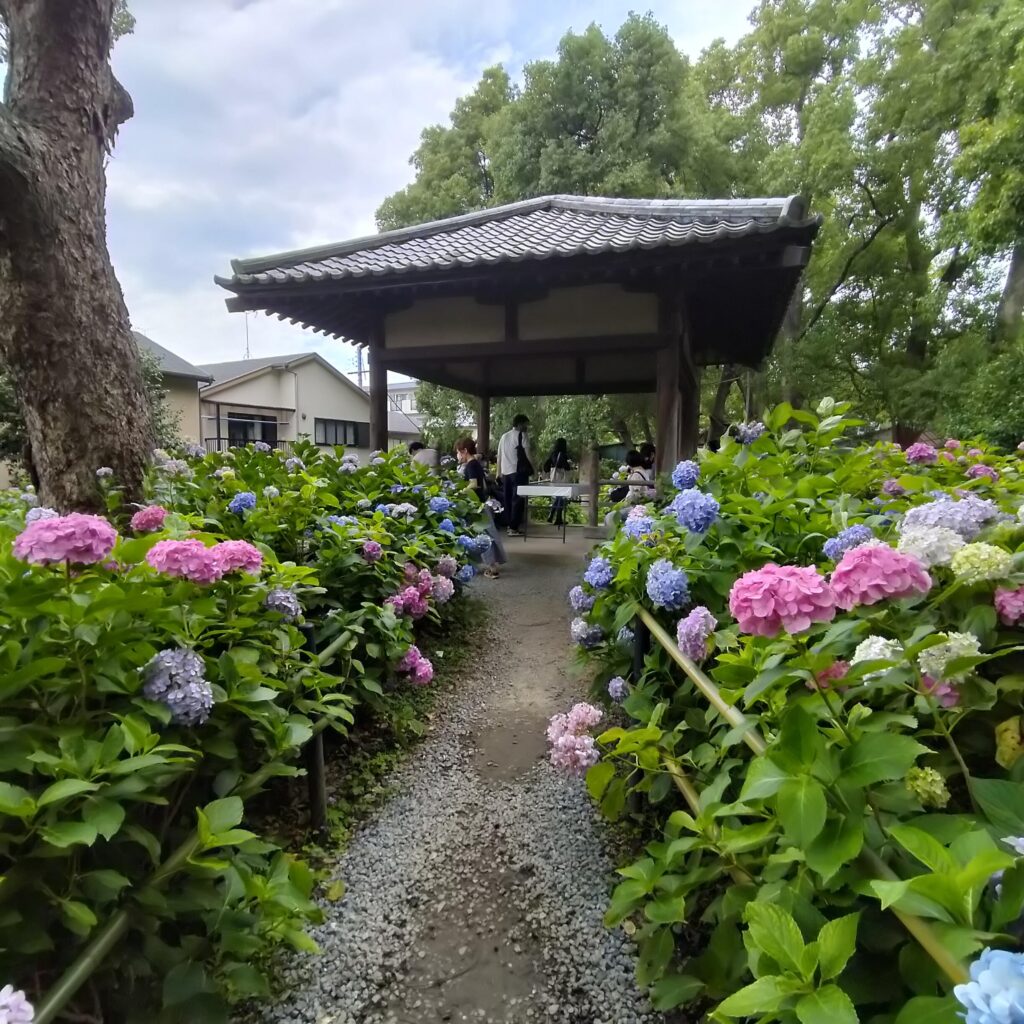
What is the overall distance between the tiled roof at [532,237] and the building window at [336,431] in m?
15.3

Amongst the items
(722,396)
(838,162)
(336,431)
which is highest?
(838,162)

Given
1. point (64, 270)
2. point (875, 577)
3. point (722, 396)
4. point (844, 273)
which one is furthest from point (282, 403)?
point (875, 577)

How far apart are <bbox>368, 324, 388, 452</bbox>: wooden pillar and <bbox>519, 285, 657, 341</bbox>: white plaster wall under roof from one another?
130cm

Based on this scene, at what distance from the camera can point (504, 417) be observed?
40.7 ft

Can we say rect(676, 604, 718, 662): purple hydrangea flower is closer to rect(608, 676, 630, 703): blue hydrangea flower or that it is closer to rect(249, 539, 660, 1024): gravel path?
rect(608, 676, 630, 703): blue hydrangea flower

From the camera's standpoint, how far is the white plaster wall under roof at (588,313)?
4.71m

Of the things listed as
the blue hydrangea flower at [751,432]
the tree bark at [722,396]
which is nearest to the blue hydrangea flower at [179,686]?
the blue hydrangea flower at [751,432]

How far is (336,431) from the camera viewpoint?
21375 mm

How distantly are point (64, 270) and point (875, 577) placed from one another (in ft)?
10.7

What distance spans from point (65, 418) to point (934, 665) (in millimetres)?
3224

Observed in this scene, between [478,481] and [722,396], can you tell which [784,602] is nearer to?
[478,481]

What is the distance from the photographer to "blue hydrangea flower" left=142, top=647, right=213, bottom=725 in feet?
3.34

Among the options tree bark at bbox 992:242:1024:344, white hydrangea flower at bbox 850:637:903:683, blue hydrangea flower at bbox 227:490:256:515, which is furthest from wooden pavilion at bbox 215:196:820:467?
tree bark at bbox 992:242:1024:344

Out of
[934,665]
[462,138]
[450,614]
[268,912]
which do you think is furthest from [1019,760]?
[462,138]
